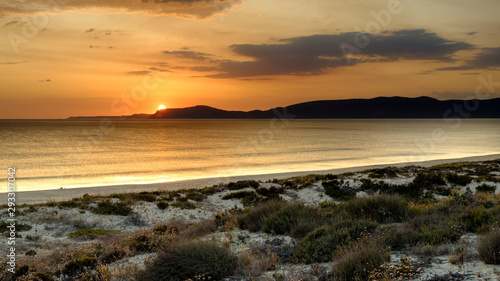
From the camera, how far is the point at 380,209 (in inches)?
419

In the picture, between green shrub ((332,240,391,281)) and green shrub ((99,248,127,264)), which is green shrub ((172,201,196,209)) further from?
green shrub ((332,240,391,281))

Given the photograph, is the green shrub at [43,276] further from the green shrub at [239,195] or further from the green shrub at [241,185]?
the green shrub at [241,185]

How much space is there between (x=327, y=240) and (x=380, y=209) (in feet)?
11.8

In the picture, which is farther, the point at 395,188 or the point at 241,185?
the point at 241,185

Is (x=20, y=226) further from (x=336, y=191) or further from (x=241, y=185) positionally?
(x=336, y=191)

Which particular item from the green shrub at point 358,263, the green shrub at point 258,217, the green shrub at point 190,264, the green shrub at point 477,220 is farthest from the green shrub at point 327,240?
the green shrub at point 258,217

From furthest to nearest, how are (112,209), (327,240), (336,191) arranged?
(336,191) → (112,209) → (327,240)

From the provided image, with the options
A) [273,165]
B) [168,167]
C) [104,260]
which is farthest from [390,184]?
[168,167]

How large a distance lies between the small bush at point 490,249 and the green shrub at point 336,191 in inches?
604

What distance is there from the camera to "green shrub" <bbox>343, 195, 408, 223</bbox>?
34.0ft

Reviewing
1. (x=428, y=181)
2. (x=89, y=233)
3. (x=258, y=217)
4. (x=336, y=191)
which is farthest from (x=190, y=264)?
(x=428, y=181)

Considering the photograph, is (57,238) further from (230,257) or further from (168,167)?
(168,167)

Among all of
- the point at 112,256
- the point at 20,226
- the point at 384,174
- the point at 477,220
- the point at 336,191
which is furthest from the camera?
the point at 384,174

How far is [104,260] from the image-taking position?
31.2ft
